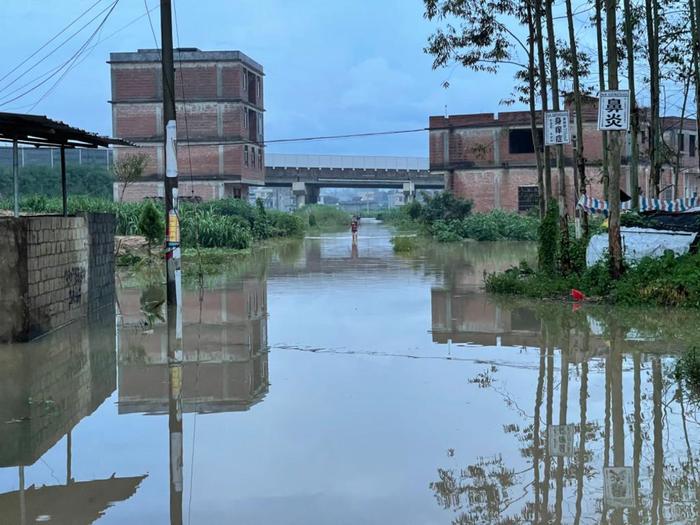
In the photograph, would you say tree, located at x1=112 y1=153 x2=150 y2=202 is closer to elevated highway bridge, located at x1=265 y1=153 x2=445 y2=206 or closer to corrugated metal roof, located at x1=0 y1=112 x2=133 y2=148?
elevated highway bridge, located at x1=265 y1=153 x2=445 y2=206

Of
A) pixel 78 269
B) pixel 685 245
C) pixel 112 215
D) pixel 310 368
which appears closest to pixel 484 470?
pixel 310 368

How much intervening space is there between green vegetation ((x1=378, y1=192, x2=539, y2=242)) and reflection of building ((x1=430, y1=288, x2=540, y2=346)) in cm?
2667

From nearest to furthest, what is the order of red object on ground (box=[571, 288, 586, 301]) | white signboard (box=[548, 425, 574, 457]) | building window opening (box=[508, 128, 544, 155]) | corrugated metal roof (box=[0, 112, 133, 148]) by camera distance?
1. white signboard (box=[548, 425, 574, 457])
2. corrugated metal roof (box=[0, 112, 133, 148])
3. red object on ground (box=[571, 288, 586, 301])
4. building window opening (box=[508, 128, 544, 155])

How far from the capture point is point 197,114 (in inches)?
2356

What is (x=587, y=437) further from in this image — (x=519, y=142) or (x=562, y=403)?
(x=519, y=142)

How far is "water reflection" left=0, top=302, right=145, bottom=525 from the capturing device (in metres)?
6.87

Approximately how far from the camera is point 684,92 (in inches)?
1257

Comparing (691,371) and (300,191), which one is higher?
(300,191)

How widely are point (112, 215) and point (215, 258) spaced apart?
40.7ft

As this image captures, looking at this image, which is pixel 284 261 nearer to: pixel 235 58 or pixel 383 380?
pixel 383 380

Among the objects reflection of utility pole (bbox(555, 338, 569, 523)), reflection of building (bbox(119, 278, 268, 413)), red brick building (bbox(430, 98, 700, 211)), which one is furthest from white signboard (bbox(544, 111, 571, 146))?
red brick building (bbox(430, 98, 700, 211))

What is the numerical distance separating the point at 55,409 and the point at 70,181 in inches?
2591

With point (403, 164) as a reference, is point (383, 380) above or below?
below

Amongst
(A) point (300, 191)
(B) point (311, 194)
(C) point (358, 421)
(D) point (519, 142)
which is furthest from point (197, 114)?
(C) point (358, 421)
